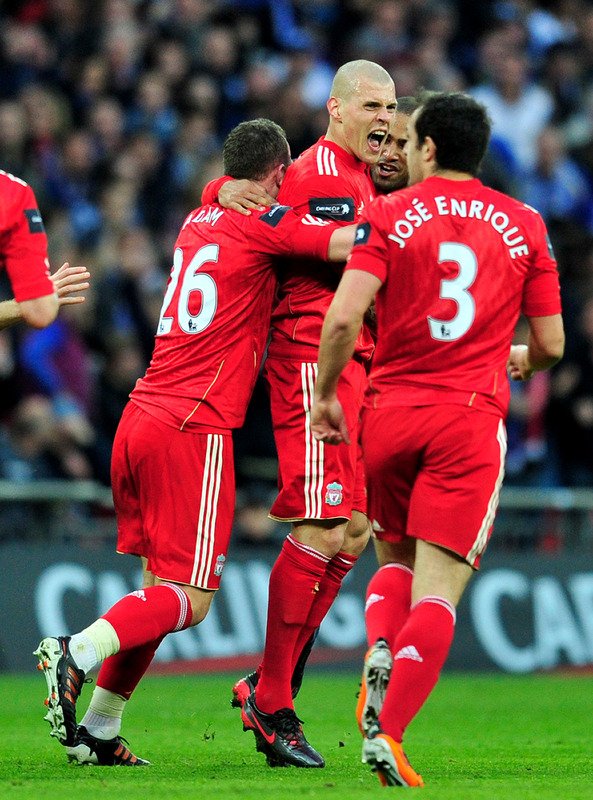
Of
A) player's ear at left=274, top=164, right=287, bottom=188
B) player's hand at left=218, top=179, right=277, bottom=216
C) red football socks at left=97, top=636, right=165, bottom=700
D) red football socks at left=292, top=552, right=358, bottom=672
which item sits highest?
player's ear at left=274, top=164, right=287, bottom=188

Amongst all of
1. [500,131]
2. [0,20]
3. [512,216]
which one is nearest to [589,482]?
[500,131]

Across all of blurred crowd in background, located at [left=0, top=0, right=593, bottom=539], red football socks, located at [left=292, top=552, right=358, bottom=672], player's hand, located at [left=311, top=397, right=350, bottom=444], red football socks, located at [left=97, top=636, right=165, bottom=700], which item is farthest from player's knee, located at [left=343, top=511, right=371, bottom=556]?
blurred crowd in background, located at [left=0, top=0, right=593, bottom=539]

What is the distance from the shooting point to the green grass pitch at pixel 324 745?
5324 mm

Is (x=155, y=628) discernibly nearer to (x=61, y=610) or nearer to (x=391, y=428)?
(x=391, y=428)

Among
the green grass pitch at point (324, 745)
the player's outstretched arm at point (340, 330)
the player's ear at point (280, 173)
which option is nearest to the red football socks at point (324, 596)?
the green grass pitch at point (324, 745)

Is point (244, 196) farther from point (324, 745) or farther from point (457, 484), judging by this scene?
point (324, 745)

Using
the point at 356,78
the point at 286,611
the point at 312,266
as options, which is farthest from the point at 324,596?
the point at 356,78

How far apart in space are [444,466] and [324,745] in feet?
7.63

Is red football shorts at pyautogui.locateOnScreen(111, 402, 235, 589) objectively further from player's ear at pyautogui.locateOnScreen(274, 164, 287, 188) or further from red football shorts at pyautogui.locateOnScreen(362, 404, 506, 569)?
player's ear at pyautogui.locateOnScreen(274, 164, 287, 188)

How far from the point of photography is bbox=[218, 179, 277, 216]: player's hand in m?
6.50

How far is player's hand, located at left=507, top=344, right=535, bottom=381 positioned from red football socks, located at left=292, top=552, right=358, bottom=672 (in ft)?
3.79

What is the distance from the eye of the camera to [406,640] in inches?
209

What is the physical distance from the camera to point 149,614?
240 inches

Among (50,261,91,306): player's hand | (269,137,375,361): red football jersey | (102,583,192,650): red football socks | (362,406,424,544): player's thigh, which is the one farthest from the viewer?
(269,137,375,361): red football jersey
